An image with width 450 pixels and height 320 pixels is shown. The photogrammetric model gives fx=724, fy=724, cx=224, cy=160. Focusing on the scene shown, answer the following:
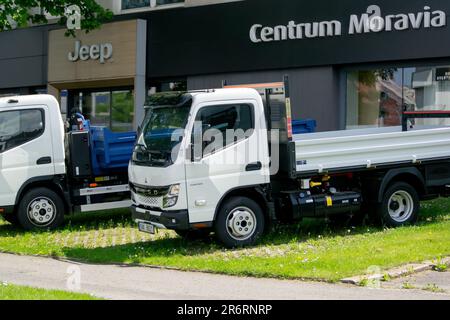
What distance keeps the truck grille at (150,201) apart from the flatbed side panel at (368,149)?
2.28m

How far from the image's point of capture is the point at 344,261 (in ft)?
32.2

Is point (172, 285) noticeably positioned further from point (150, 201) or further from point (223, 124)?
point (223, 124)

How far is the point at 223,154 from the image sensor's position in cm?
1097

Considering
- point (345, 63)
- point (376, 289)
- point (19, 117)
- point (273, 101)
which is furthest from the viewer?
point (345, 63)

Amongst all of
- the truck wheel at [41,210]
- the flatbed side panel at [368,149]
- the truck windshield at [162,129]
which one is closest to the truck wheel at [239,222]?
the flatbed side panel at [368,149]

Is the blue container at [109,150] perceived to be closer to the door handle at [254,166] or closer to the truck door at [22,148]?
the truck door at [22,148]

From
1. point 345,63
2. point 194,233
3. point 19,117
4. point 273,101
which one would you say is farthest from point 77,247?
point 345,63

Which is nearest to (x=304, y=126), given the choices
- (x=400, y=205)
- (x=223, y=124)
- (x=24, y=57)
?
(x=400, y=205)

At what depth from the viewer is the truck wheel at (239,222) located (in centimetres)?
1105

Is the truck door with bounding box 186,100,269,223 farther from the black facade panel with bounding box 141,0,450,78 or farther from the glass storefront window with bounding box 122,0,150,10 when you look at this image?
the glass storefront window with bounding box 122,0,150,10

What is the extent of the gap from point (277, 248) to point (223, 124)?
2092mm

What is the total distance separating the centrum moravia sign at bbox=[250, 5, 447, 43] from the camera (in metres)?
16.6

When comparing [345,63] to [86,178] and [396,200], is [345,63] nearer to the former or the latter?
[396,200]
